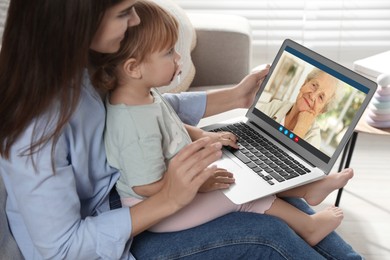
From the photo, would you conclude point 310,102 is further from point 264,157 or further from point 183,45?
point 183,45

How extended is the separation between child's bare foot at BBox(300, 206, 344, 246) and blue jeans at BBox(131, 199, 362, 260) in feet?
0.38

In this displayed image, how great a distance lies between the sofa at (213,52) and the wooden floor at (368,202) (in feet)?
1.94

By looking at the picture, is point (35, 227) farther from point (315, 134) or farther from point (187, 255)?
point (315, 134)

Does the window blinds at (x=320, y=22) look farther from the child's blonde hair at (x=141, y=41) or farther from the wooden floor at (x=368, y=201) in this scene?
the child's blonde hair at (x=141, y=41)

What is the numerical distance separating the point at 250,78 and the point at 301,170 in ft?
1.08

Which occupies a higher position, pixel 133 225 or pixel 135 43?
pixel 135 43

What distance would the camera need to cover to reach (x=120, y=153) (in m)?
1.15

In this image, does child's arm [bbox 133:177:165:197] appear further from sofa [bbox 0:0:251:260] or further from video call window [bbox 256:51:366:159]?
sofa [bbox 0:0:251:260]

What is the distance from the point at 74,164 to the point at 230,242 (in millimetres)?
344

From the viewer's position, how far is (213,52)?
206 cm

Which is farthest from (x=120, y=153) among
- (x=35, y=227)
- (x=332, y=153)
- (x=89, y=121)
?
(x=332, y=153)

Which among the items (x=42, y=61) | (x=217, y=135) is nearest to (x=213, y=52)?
(x=217, y=135)

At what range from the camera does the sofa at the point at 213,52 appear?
6.45ft

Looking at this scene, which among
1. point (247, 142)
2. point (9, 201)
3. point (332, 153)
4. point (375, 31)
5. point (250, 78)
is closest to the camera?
point (9, 201)
